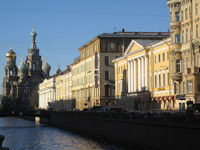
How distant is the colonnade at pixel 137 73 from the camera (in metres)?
80.9

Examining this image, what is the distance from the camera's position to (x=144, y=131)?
40.0m

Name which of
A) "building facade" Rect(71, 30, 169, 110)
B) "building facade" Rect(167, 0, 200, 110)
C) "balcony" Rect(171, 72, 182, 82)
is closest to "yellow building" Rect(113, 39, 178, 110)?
"balcony" Rect(171, 72, 182, 82)

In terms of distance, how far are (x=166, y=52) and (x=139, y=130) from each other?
104ft

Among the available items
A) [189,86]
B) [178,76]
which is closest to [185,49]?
[178,76]

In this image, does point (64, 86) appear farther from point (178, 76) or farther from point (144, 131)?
point (144, 131)

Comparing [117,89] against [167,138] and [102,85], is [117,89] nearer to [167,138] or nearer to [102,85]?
[102,85]

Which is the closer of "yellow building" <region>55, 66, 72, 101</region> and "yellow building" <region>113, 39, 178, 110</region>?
"yellow building" <region>113, 39, 178, 110</region>

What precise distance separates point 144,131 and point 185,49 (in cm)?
2059

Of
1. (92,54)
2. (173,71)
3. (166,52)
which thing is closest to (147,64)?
(166,52)

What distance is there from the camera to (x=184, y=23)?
2327 inches

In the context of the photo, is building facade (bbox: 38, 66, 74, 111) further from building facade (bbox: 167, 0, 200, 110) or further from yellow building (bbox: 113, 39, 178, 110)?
building facade (bbox: 167, 0, 200, 110)

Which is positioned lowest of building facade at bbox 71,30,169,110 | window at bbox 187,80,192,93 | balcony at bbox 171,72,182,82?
window at bbox 187,80,192,93

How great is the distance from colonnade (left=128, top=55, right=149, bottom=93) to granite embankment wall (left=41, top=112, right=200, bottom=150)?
18.7 meters

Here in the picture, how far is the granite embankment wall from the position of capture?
106 feet
